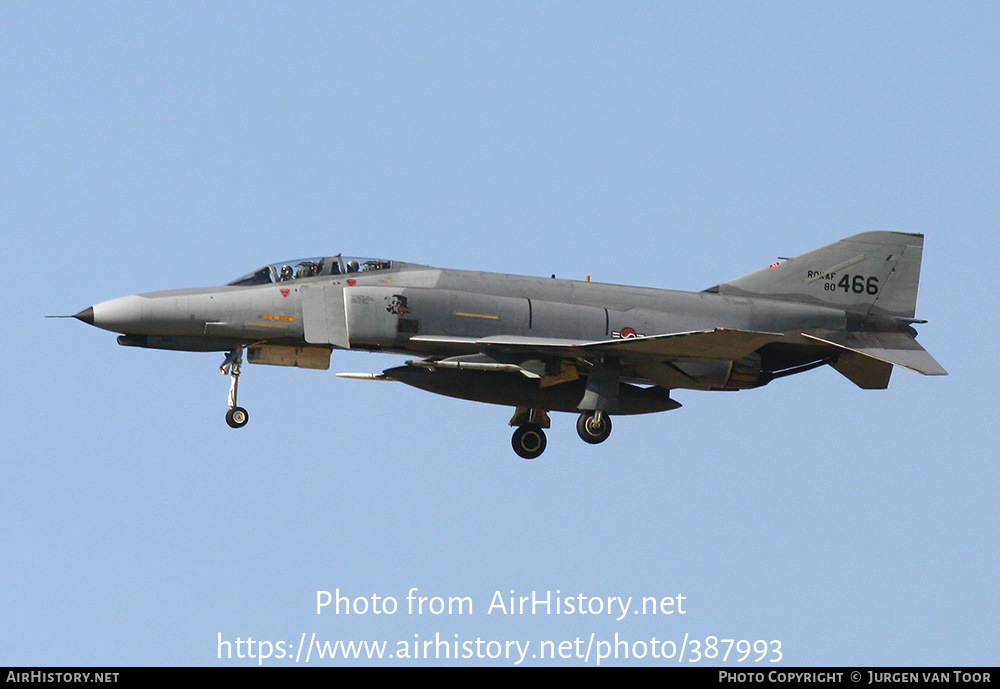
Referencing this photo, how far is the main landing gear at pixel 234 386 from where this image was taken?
83.7 ft

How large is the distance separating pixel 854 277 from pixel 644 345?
4596 mm

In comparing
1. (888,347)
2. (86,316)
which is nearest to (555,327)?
(888,347)

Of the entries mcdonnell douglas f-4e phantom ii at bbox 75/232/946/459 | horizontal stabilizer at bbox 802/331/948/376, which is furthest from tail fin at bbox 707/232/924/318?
horizontal stabilizer at bbox 802/331/948/376

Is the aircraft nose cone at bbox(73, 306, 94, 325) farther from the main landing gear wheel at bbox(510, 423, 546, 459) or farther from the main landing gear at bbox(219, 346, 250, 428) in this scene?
the main landing gear wheel at bbox(510, 423, 546, 459)

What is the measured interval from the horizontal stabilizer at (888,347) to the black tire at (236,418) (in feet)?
30.1

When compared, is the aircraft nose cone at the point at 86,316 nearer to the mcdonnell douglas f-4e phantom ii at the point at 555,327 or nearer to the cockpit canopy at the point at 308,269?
the mcdonnell douglas f-4e phantom ii at the point at 555,327

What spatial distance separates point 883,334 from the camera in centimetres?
2739

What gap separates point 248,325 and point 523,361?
14.2ft

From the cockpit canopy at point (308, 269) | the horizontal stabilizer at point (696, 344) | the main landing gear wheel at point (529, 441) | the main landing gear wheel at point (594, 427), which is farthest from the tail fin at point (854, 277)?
the cockpit canopy at point (308, 269)

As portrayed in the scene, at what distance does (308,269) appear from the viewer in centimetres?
2617

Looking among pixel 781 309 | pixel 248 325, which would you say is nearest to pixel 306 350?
pixel 248 325

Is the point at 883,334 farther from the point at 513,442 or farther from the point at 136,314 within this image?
the point at 136,314
